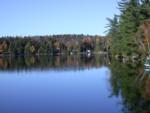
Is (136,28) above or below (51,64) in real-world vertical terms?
above

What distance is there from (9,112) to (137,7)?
44.0m

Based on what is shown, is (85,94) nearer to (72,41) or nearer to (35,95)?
(35,95)

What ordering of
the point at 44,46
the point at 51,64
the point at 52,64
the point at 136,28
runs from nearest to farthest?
the point at 136,28
the point at 52,64
the point at 51,64
the point at 44,46

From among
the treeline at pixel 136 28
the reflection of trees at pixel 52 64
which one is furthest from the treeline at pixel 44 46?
the treeline at pixel 136 28

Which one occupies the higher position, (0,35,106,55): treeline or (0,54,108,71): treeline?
(0,35,106,55): treeline

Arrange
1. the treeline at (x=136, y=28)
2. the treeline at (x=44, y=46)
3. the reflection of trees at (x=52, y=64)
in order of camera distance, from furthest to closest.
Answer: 1. the treeline at (x=44, y=46)
2. the reflection of trees at (x=52, y=64)
3. the treeline at (x=136, y=28)

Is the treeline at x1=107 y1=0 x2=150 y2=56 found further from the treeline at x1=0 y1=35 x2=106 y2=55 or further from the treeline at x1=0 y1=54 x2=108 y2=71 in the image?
the treeline at x1=0 y1=35 x2=106 y2=55

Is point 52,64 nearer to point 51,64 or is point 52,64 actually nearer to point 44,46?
point 51,64

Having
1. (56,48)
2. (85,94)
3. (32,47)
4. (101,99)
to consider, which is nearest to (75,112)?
(101,99)

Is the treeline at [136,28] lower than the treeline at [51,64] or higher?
higher

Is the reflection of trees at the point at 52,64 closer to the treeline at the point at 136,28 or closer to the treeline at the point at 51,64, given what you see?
the treeline at the point at 51,64

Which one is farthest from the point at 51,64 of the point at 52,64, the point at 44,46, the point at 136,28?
the point at 44,46

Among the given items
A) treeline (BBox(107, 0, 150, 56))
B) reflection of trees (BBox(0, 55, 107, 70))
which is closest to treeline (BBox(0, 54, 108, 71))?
reflection of trees (BBox(0, 55, 107, 70))

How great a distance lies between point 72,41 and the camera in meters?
200
